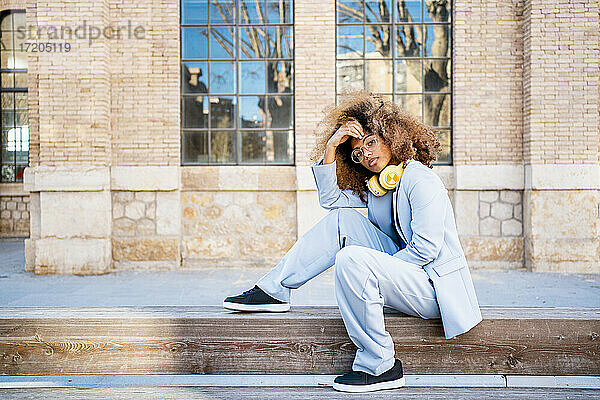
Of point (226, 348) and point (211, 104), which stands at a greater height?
point (211, 104)

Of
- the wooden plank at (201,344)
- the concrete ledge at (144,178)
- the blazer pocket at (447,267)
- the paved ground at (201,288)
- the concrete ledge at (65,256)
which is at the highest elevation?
the concrete ledge at (144,178)

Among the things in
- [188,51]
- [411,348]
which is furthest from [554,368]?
[188,51]

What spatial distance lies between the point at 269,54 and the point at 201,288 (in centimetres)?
387

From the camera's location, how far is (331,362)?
3.06m

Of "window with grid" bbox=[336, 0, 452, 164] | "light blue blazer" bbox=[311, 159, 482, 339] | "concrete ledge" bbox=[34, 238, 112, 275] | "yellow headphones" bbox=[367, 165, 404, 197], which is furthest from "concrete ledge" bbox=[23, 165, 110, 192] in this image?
"light blue blazer" bbox=[311, 159, 482, 339]

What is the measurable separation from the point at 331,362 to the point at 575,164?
702cm

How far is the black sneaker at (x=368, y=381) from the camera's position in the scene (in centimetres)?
286

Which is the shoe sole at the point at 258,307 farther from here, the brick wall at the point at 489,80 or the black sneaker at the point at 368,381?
the brick wall at the point at 489,80

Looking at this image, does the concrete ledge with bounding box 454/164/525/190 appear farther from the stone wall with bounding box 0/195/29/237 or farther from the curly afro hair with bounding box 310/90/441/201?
the stone wall with bounding box 0/195/29/237

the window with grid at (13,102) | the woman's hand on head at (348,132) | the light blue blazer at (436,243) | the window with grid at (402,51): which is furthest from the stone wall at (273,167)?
the window with grid at (13,102)

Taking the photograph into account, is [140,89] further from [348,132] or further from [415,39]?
[348,132]

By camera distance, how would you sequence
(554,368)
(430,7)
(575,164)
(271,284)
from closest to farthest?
1. (554,368)
2. (271,284)
3. (575,164)
4. (430,7)

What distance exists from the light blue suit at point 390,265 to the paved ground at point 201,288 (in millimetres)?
3542

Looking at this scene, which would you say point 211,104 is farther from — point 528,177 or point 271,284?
point 271,284
